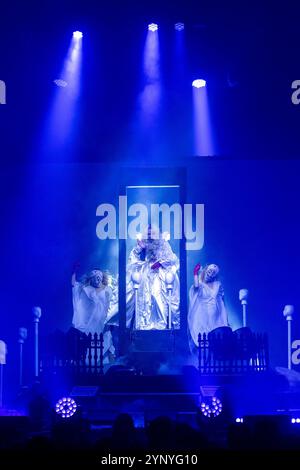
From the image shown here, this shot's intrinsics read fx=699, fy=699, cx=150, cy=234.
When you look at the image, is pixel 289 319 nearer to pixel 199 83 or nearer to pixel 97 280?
pixel 97 280

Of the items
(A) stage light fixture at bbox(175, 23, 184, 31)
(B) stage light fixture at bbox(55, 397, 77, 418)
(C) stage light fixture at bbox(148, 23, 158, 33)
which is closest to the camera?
(B) stage light fixture at bbox(55, 397, 77, 418)

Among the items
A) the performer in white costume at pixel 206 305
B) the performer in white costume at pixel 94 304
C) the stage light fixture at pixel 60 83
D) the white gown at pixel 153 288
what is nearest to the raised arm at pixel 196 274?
the performer in white costume at pixel 206 305

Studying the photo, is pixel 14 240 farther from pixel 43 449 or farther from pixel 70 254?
pixel 43 449

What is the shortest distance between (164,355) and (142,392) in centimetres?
236

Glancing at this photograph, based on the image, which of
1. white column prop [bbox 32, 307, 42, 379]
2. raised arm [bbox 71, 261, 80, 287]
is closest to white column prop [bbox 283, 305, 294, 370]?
raised arm [bbox 71, 261, 80, 287]

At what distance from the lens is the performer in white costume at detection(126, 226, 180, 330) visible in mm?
11023

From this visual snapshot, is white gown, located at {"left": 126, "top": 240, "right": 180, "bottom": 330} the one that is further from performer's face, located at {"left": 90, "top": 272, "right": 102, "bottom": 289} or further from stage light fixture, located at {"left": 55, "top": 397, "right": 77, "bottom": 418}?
stage light fixture, located at {"left": 55, "top": 397, "right": 77, "bottom": 418}

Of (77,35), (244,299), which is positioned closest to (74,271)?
(244,299)

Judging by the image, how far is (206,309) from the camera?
36.9 ft

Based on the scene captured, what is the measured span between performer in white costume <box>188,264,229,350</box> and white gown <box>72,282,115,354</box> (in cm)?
134

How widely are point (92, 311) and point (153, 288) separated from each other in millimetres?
1070

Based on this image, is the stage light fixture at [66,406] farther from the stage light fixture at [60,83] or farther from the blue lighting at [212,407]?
the stage light fixture at [60,83]
